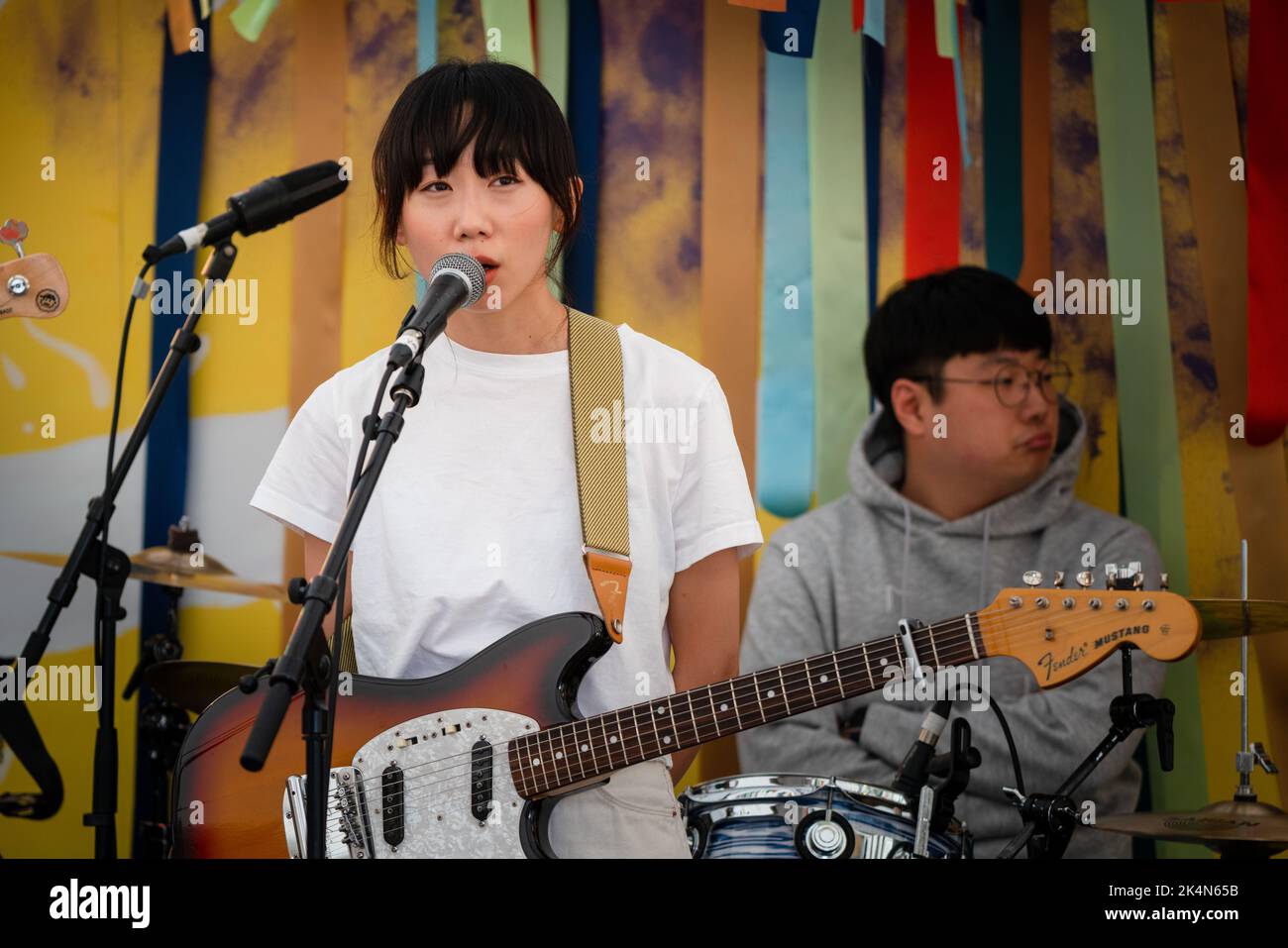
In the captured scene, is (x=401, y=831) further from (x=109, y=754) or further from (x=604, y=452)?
(x=604, y=452)

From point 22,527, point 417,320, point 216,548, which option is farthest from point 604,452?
point 22,527

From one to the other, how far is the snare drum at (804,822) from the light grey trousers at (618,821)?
0.65 ft

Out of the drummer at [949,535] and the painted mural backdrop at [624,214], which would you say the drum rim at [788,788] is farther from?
the painted mural backdrop at [624,214]

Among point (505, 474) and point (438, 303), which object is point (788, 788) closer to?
point (505, 474)

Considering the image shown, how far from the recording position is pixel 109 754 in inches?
102

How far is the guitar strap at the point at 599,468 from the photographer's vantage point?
2.64 meters

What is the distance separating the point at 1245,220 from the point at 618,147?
1583 mm

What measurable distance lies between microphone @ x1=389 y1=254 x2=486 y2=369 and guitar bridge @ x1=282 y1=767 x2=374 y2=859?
917 millimetres

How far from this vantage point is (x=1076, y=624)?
256 cm

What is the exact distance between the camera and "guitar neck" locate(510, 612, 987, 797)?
255cm

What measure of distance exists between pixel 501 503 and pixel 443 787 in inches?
22.1

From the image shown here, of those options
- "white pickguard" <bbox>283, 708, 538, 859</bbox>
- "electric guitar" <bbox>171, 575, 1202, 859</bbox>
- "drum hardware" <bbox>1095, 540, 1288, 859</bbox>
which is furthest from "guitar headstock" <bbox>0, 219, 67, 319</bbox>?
"drum hardware" <bbox>1095, 540, 1288, 859</bbox>

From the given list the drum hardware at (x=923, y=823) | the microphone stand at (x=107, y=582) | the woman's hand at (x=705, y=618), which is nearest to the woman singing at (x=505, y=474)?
the woman's hand at (x=705, y=618)

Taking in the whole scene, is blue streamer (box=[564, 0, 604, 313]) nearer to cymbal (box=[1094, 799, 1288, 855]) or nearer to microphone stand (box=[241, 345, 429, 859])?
microphone stand (box=[241, 345, 429, 859])
